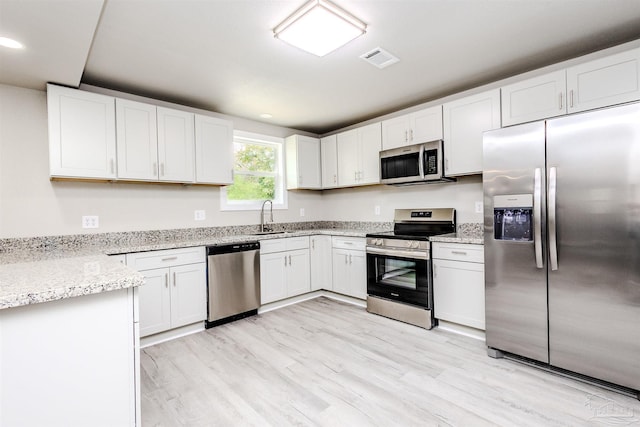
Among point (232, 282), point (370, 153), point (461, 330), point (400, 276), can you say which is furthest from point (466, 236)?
point (232, 282)

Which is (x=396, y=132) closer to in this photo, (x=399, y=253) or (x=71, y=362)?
(x=399, y=253)

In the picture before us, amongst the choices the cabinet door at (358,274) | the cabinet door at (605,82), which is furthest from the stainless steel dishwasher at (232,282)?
the cabinet door at (605,82)

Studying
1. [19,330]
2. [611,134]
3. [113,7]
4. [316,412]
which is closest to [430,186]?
[611,134]

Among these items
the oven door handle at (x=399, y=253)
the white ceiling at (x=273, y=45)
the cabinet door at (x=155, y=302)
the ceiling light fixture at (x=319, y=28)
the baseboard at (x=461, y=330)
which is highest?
the white ceiling at (x=273, y=45)

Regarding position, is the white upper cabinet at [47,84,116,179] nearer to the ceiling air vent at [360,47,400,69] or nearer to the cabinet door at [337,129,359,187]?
the ceiling air vent at [360,47,400,69]

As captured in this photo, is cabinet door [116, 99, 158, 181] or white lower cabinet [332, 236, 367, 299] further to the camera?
white lower cabinet [332, 236, 367, 299]

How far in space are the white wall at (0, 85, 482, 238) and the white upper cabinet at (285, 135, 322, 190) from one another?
1.38 ft

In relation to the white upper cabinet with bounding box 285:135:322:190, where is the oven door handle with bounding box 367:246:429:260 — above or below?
below

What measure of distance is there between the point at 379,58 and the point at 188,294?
274 centimetres

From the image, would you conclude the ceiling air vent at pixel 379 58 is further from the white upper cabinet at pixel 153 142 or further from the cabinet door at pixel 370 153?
the white upper cabinet at pixel 153 142

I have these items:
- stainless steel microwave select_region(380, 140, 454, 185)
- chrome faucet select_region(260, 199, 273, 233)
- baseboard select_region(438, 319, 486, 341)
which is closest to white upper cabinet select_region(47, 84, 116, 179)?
chrome faucet select_region(260, 199, 273, 233)

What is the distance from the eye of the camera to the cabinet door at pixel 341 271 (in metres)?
3.90

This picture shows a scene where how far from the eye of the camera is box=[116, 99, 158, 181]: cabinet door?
9.33ft

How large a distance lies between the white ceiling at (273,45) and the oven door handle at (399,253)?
1.68m
